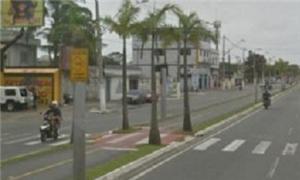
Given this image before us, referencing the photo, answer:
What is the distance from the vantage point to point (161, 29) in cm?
2819

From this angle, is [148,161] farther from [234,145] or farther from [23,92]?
[23,92]

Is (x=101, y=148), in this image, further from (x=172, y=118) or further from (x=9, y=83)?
(x=9, y=83)

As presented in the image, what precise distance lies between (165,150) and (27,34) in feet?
164

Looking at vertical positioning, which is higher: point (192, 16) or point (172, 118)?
point (192, 16)

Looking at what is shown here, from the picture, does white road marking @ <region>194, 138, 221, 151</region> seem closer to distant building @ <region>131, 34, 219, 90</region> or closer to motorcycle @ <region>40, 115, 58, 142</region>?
motorcycle @ <region>40, 115, 58, 142</region>

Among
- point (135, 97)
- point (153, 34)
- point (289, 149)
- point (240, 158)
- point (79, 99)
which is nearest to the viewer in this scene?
point (79, 99)

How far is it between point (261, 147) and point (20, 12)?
27.0 metres

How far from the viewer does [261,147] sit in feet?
91.4

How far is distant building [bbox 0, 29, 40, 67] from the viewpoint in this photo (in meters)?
72.0

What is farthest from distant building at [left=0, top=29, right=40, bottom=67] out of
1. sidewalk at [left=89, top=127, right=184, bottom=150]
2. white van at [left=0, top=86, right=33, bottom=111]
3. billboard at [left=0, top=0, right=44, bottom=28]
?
sidewalk at [left=89, top=127, right=184, bottom=150]

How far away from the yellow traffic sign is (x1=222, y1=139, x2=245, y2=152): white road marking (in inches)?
509

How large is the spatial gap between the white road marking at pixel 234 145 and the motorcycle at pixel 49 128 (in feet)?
22.6

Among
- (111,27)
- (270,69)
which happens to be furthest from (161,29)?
(270,69)

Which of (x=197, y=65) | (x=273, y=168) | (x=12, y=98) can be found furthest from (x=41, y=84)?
(x=197, y=65)
